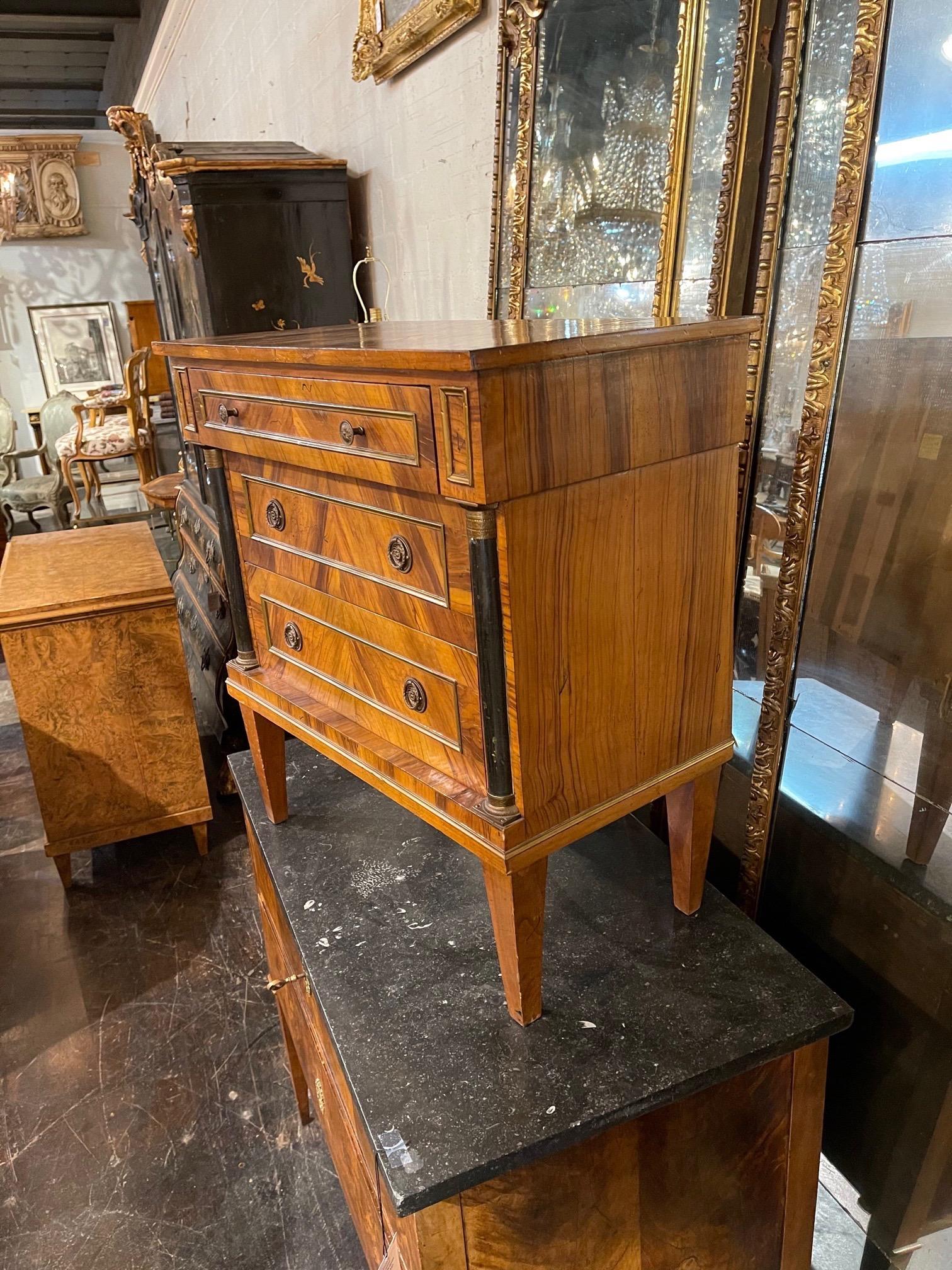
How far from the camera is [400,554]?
39.5 inches

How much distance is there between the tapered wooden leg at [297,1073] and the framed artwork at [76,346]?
8.70 metres

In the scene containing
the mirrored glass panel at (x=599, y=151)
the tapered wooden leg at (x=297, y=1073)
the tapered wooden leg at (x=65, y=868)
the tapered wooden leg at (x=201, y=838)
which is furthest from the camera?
the tapered wooden leg at (x=201, y=838)

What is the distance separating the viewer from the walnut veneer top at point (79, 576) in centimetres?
237

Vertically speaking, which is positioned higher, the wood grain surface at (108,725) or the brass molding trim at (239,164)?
the brass molding trim at (239,164)

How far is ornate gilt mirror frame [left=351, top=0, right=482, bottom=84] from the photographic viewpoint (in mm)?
1864

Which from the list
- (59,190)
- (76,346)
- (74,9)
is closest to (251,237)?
(74,9)

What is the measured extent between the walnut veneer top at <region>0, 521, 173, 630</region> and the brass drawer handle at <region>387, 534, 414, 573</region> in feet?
5.42

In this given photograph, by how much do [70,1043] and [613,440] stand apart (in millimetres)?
2074

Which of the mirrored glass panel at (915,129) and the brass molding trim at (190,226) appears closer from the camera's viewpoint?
the mirrored glass panel at (915,129)

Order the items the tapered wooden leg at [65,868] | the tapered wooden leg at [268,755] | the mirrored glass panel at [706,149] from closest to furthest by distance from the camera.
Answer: the mirrored glass panel at [706,149]
the tapered wooden leg at [268,755]
the tapered wooden leg at [65,868]

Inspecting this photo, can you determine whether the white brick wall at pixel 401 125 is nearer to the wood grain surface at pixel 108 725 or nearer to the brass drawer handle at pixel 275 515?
the brass drawer handle at pixel 275 515

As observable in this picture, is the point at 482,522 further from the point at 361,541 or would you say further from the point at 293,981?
the point at 293,981

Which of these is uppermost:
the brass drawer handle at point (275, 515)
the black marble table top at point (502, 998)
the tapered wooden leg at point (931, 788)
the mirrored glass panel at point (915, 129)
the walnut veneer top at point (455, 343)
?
the mirrored glass panel at point (915, 129)

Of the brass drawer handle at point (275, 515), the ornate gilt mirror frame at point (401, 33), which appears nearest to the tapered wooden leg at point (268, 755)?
the brass drawer handle at point (275, 515)
